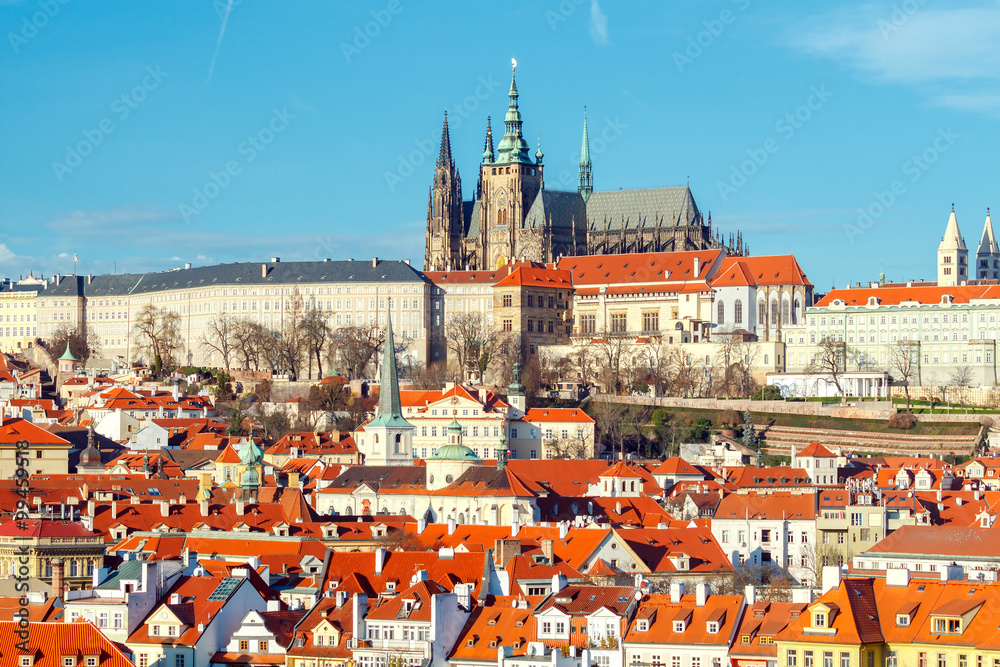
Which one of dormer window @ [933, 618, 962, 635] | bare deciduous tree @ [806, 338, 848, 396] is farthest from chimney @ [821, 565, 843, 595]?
bare deciduous tree @ [806, 338, 848, 396]

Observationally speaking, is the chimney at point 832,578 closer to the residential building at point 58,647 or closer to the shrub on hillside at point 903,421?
the residential building at point 58,647

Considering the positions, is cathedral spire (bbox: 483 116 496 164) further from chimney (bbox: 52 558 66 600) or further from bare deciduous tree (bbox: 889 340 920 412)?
chimney (bbox: 52 558 66 600)

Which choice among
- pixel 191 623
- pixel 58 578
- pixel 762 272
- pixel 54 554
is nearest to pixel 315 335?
pixel 762 272

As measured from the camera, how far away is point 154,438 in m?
118

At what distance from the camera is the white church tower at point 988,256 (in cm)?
17212

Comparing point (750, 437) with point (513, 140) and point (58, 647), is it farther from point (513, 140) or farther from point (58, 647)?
point (58, 647)

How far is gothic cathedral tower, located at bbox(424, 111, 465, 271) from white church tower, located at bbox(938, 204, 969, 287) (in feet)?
124

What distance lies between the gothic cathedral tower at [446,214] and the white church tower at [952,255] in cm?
3770

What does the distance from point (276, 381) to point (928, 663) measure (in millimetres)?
103482

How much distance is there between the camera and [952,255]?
16325 centimetres

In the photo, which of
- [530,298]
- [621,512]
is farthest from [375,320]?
[621,512]

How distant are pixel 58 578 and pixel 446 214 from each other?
11233 cm

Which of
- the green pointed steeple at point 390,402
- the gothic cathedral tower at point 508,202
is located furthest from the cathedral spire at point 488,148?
the green pointed steeple at point 390,402

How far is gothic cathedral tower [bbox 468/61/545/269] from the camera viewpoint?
161 metres
